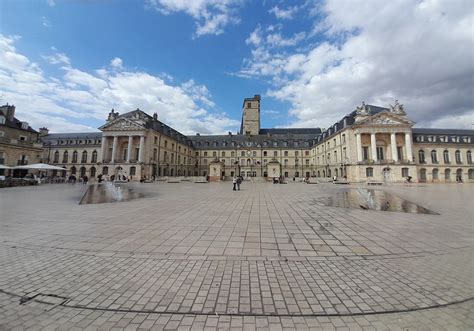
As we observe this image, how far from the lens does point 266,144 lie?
67312 millimetres

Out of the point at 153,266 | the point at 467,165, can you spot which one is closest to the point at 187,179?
the point at 153,266

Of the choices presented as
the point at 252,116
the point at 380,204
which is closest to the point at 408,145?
the point at 380,204

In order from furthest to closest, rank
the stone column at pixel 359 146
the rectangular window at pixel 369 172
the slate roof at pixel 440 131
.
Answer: the slate roof at pixel 440 131 < the stone column at pixel 359 146 < the rectangular window at pixel 369 172

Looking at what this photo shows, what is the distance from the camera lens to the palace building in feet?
138

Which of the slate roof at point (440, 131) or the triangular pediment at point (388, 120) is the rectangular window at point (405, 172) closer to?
the triangular pediment at point (388, 120)

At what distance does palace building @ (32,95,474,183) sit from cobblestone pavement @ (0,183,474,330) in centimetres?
3437

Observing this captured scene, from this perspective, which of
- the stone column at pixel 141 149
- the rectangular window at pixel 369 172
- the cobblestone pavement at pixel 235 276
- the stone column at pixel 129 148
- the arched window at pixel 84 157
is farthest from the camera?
the arched window at pixel 84 157

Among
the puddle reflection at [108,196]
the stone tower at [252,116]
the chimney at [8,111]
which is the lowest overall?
the puddle reflection at [108,196]

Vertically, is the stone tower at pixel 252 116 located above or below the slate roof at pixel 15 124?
above

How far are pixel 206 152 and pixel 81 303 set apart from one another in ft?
223

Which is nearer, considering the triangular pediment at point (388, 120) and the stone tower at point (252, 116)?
the triangular pediment at point (388, 120)

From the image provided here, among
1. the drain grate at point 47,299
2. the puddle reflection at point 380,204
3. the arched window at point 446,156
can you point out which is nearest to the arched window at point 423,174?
the arched window at point 446,156

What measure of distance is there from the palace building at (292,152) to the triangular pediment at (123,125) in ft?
0.75

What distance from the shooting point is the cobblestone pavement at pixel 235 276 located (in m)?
2.36
